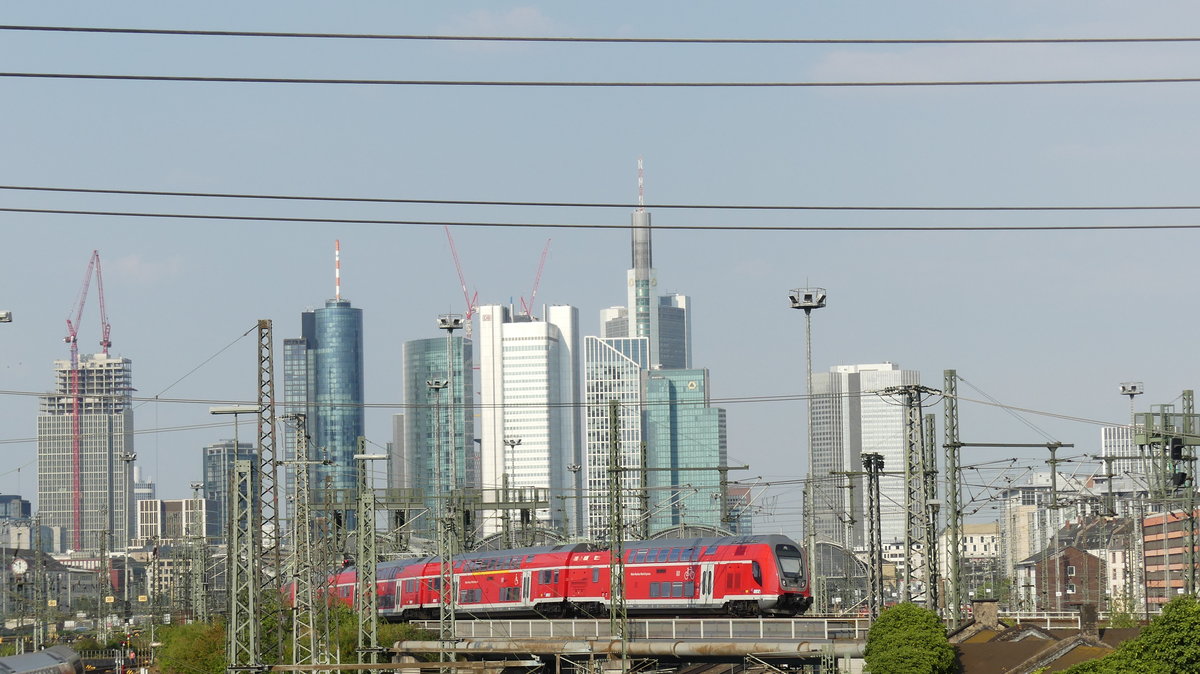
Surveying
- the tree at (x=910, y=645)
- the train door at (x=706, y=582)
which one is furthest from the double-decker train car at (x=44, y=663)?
the tree at (x=910, y=645)

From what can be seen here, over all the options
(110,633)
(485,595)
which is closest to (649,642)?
(485,595)

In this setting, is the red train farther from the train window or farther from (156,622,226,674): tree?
(156,622,226,674): tree

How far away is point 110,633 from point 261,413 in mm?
103897

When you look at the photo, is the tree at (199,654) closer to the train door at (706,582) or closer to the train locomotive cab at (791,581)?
the train door at (706,582)

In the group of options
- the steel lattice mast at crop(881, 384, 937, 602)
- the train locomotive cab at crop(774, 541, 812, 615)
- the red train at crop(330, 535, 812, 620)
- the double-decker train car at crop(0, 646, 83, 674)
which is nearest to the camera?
the steel lattice mast at crop(881, 384, 937, 602)

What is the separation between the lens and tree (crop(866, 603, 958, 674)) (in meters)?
51.5

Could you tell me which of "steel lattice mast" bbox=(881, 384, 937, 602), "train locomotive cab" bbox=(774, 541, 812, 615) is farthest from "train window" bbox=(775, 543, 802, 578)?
"steel lattice mast" bbox=(881, 384, 937, 602)

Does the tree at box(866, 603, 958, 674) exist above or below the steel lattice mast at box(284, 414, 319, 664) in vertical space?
below

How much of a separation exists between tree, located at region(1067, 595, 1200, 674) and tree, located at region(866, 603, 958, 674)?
33.1 ft

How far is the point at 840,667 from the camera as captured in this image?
60500mm

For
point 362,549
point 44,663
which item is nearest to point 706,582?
point 362,549

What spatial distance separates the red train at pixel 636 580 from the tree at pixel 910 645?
41.0 ft

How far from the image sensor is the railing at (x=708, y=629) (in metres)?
58.3

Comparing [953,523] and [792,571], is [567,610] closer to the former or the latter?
[792,571]
